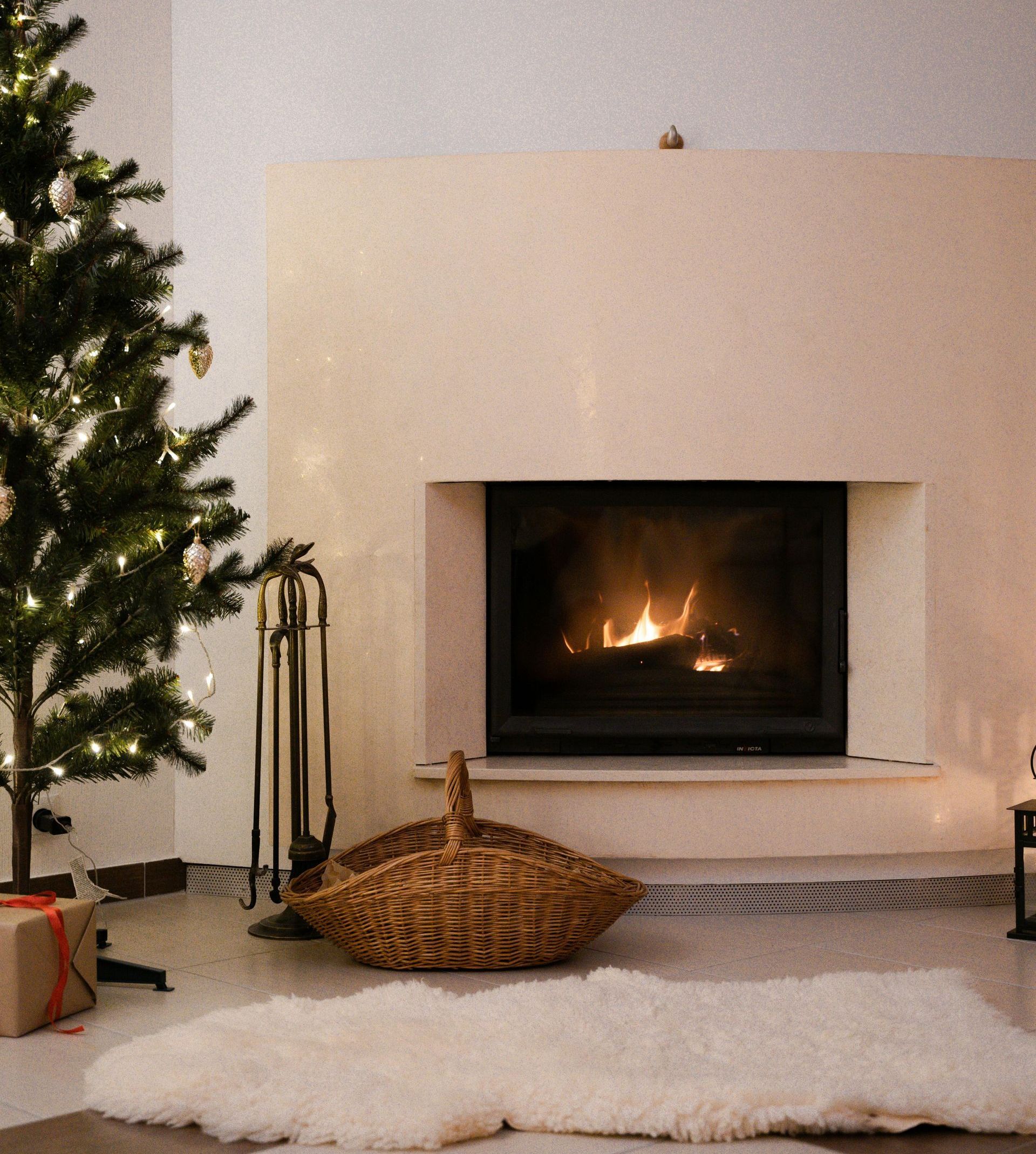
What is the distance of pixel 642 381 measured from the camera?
151 inches

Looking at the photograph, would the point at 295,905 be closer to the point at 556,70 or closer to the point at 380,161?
the point at 380,161

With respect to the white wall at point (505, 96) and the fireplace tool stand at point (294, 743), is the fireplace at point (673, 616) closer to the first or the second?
the fireplace tool stand at point (294, 743)

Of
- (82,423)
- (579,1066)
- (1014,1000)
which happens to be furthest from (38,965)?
(1014,1000)

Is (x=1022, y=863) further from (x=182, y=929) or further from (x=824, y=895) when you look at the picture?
(x=182, y=929)

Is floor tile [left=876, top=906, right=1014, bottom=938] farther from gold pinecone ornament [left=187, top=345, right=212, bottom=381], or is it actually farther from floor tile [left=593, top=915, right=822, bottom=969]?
gold pinecone ornament [left=187, top=345, right=212, bottom=381]

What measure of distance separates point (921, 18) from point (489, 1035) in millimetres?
3154

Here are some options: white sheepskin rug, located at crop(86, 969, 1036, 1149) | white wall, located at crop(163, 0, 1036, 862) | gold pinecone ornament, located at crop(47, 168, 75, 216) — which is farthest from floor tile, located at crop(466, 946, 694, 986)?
gold pinecone ornament, located at crop(47, 168, 75, 216)

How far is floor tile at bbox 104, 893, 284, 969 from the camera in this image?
3338mm

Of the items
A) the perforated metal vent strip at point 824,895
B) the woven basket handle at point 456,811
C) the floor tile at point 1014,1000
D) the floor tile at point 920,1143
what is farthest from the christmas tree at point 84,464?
the floor tile at point 1014,1000

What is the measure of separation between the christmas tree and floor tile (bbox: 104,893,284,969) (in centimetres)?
41

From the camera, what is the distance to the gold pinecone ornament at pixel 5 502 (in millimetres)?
2764

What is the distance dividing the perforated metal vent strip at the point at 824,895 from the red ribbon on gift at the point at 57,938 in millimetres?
1134

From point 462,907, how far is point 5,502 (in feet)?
4.31

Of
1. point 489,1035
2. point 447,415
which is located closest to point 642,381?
point 447,415
